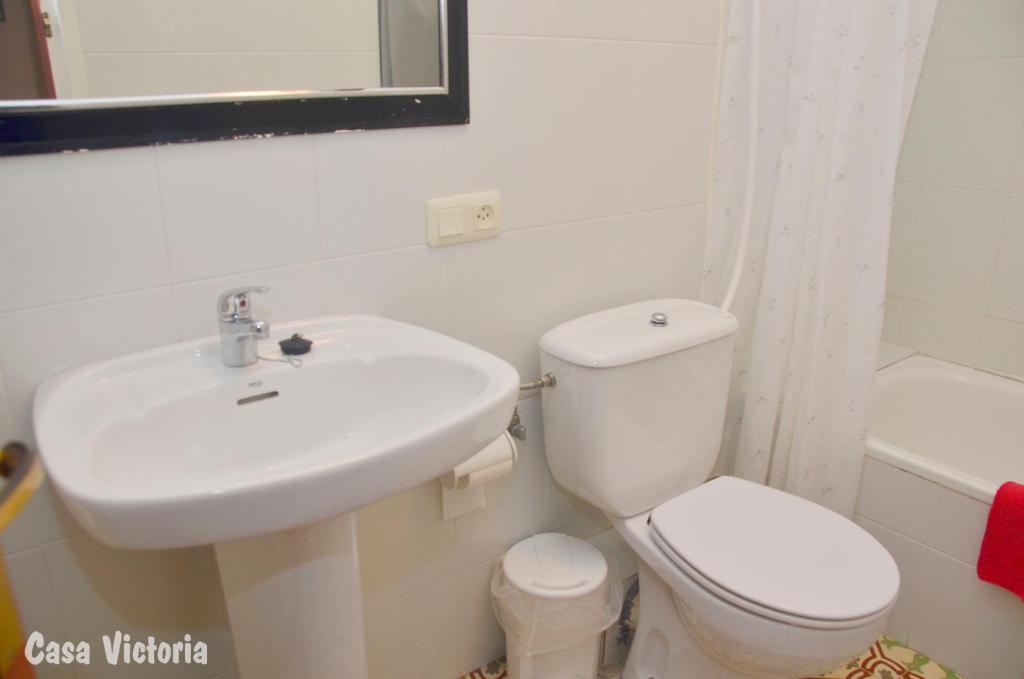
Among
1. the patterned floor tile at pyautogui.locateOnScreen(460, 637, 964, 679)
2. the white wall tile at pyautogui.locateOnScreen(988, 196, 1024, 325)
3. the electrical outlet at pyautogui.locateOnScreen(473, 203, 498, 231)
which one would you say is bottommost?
the patterned floor tile at pyautogui.locateOnScreen(460, 637, 964, 679)

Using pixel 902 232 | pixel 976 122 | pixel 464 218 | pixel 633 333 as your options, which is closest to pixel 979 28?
pixel 976 122

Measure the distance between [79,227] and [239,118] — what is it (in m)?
0.26

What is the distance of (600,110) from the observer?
4.87 feet

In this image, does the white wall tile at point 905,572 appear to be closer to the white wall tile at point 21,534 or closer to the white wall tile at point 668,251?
the white wall tile at point 668,251

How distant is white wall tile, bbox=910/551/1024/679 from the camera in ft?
5.38

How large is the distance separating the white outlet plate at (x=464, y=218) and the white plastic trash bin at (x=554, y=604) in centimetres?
67

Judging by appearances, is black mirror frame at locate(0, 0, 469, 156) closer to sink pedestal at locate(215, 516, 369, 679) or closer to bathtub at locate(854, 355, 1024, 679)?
sink pedestal at locate(215, 516, 369, 679)

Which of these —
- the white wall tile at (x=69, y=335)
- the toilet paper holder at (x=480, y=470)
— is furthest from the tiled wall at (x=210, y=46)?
the toilet paper holder at (x=480, y=470)

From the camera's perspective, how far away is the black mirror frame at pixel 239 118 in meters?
0.95

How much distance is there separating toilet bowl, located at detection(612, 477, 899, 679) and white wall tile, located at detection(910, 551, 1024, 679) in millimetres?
470

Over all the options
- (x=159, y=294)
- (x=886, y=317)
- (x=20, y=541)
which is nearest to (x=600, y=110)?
(x=159, y=294)

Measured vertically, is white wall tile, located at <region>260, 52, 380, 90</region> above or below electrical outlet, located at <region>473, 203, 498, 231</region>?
above

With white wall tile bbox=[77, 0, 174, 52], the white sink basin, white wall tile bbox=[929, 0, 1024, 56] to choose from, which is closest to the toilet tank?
the white sink basin

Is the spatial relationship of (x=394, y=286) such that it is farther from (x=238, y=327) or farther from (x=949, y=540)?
(x=949, y=540)
